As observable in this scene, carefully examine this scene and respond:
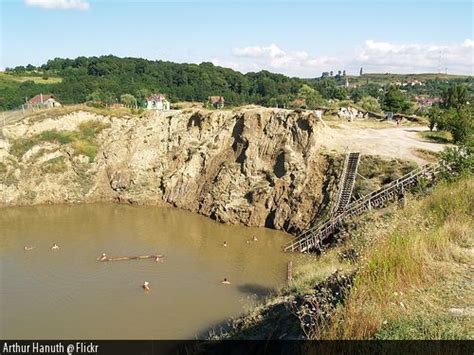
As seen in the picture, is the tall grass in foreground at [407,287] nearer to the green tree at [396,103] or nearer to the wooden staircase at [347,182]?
the wooden staircase at [347,182]

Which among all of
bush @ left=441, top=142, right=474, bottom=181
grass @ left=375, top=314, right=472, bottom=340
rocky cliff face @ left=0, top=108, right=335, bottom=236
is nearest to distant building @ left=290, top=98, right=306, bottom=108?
rocky cliff face @ left=0, top=108, right=335, bottom=236

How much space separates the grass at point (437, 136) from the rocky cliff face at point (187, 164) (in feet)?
33.4

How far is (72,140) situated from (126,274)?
904 inches

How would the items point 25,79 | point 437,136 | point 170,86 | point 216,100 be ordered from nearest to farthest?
1. point 437,136
2. point 216,100
3. point 25,79
4. point 170,86

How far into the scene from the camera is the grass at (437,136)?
35.4m

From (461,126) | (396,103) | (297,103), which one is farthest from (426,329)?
(297,103)

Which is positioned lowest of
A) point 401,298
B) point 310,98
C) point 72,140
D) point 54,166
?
point 54,166

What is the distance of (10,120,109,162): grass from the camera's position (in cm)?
4122

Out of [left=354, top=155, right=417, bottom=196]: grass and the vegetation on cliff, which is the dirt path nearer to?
[left=354, top=155, right=417, bottom=196]: grass

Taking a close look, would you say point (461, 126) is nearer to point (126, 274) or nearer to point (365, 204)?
point (365, 204)

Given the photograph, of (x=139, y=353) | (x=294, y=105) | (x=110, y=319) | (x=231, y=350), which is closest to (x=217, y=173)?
(x=110, y=319)

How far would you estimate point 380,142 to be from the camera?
109 feet

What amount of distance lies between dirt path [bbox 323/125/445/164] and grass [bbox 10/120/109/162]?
73.0 ft

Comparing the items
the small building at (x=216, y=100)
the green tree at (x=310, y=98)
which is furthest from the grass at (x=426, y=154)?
the small building at (x=216, y=100)
